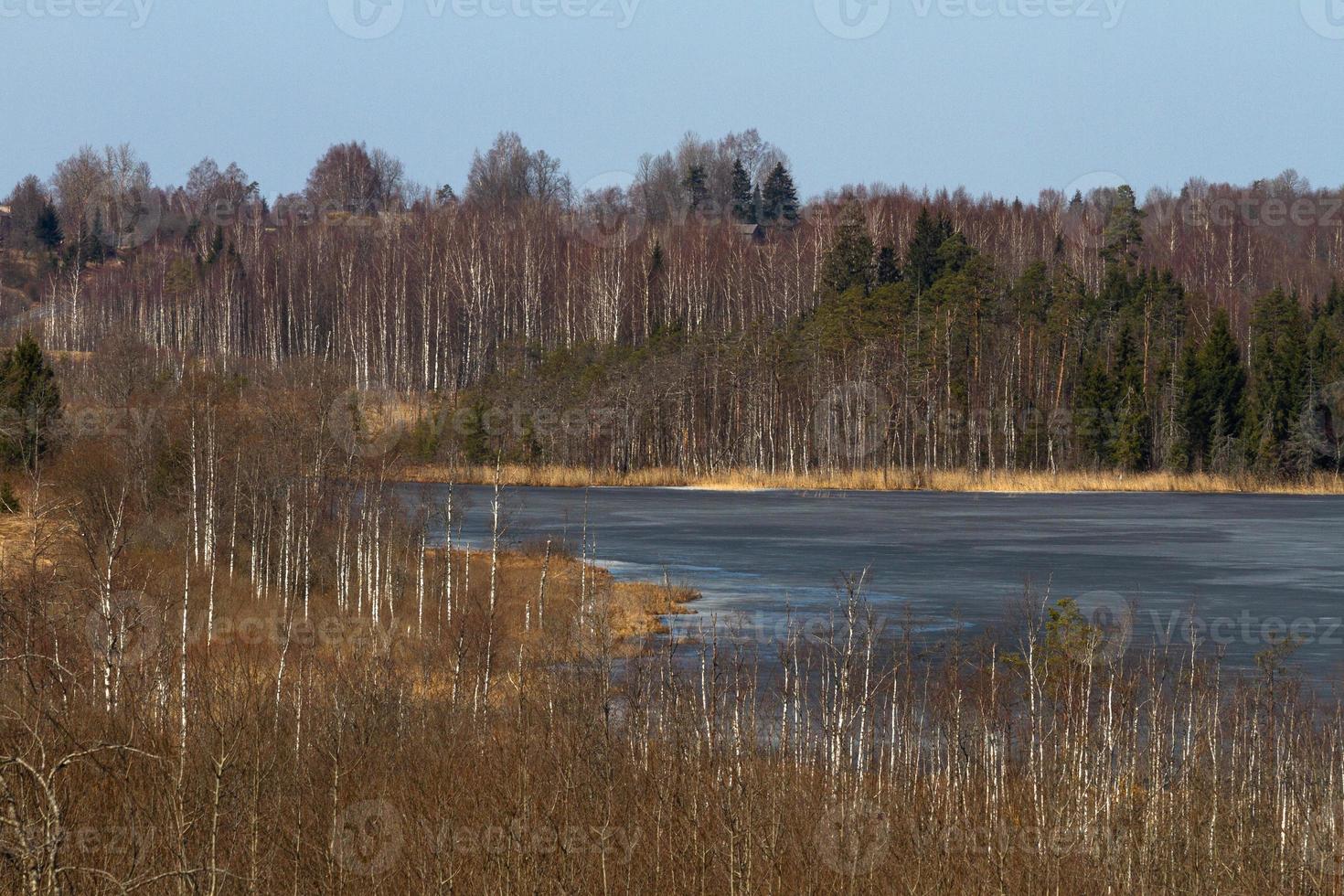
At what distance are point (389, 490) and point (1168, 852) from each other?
23916mm

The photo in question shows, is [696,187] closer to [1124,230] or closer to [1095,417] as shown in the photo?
[1124,230]

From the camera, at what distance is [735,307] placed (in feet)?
309

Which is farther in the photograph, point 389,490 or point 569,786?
point 389,490

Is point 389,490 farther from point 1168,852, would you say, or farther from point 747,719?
point 1168,852

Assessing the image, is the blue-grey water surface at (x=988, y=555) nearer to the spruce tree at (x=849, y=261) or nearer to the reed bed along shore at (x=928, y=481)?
the reed bed along shore at (x=928, y=481)

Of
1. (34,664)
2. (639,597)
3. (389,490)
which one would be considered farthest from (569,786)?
(389,490)

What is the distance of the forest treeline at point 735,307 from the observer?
225 ft

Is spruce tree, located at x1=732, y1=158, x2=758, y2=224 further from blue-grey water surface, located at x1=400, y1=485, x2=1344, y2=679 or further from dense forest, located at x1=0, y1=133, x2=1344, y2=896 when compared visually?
blue-grey water surface, located at x1=400, y1=485, x2=1344, y2=679

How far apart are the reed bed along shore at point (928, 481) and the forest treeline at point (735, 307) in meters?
1.11

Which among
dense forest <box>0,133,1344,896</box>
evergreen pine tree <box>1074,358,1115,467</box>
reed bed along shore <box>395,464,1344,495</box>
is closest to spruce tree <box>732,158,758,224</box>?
dense forest <box>0,133,1344,896</box>

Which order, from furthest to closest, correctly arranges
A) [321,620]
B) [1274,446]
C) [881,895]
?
[1274,446]
[321,620]
[881,895]

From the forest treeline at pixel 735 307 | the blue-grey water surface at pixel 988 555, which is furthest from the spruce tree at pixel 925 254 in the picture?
the blue-grey water surface at pixel 988 555

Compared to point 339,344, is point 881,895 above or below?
below

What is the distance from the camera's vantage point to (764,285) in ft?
310
